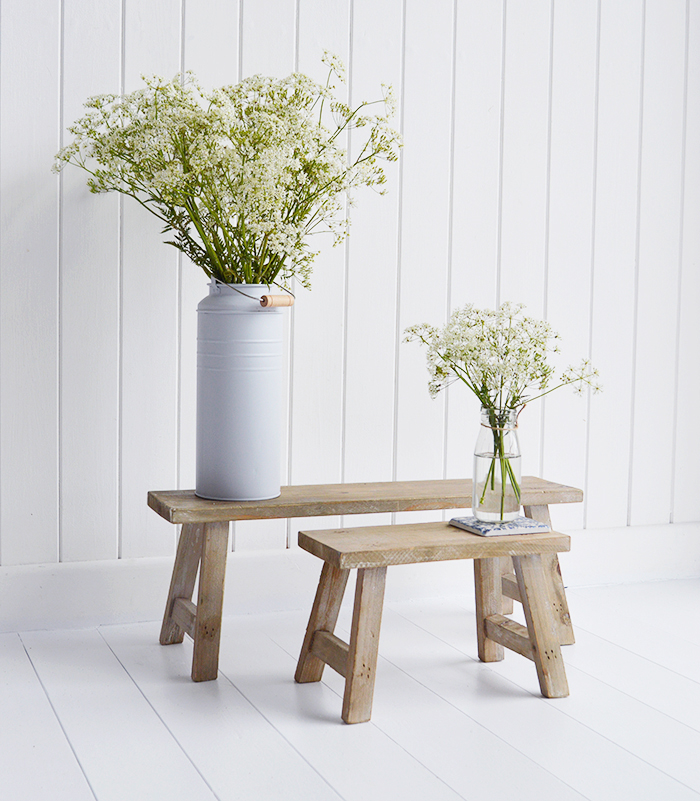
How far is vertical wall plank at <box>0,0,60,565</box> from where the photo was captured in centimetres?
226

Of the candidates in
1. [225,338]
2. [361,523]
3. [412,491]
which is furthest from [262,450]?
[361,523]

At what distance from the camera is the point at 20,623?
2334mm

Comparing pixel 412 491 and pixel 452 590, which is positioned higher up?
pixel 412 491

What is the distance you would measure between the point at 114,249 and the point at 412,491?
0.98m

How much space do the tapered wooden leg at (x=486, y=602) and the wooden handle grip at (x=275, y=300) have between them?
29.7 inches

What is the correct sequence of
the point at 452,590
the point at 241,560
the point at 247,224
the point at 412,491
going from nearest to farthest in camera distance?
1. the point at 247,224
2. the point at 412,491
3. the point at 241,560
4. the point at 452,590

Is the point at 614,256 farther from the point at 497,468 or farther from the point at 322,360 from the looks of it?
the point at 497,468

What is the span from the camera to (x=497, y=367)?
6.38 ft

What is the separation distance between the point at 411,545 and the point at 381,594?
115mm

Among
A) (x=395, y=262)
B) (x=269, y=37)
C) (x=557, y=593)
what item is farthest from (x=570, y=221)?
(x=557, y=593)

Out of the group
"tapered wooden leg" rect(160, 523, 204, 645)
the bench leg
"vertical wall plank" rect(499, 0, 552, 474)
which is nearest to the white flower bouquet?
the bench leg

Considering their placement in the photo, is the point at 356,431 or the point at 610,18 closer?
the point at 356,431

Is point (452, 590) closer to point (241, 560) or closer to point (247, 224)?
point (241, 560)

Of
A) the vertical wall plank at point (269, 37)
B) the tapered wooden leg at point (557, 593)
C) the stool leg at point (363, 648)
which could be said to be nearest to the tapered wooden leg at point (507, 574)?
the tapered wooden leg at point (557, 593)
